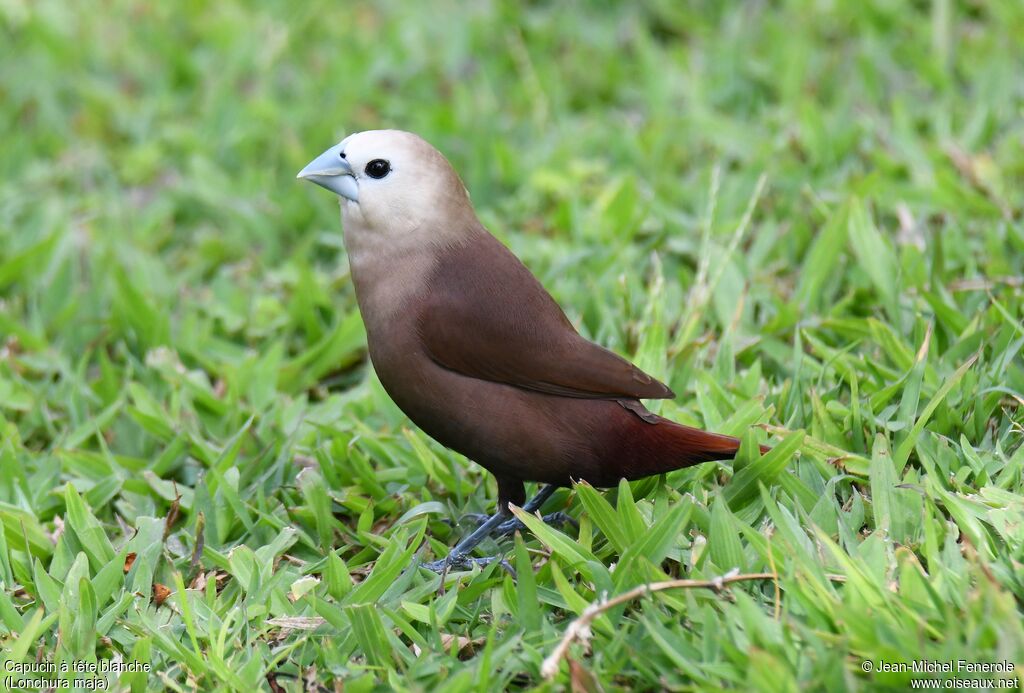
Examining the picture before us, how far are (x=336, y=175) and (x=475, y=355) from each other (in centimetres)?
68

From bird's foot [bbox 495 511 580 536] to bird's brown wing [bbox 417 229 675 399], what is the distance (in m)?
0.40

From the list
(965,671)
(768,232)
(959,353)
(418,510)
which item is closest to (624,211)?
(768,232)

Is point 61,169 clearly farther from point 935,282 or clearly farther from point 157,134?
point 935,282

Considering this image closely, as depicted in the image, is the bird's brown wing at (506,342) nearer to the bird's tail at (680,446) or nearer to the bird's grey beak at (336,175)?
the bird's tail at (680,446)

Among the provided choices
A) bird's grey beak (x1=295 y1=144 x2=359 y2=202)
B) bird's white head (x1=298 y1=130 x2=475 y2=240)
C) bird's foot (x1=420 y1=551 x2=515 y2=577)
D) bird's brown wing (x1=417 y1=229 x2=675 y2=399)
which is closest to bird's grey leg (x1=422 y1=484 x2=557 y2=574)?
bird's foot (x1=420 y1=551 x2=515 y2=577)

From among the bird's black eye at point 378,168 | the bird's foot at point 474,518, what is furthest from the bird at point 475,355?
the bird's foot at point 474,518

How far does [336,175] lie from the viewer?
3.45 metres

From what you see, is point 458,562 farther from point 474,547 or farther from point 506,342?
point 506,342

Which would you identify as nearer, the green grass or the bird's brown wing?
the green grass

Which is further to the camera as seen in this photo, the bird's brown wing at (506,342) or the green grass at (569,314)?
the bird's brown wing at (506,342)

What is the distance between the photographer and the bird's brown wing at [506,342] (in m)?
3.27

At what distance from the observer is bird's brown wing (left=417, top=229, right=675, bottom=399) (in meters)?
3.27

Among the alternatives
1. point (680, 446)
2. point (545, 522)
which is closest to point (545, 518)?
point (545, 522)

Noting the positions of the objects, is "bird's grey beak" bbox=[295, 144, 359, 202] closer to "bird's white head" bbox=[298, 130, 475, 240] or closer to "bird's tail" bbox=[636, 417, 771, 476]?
"bird's white head" bbox=[298, 130, 475, 240]
